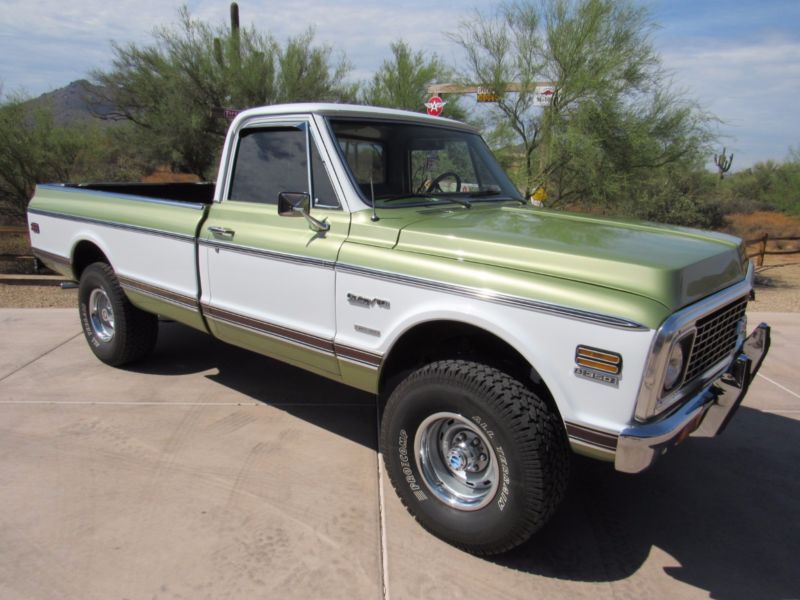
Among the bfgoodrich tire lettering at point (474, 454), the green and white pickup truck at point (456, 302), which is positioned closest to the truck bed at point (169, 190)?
the green and white pickup truck at point (456, 302)

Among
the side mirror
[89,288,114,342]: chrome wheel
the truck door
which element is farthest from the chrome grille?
[89,288,114,342]: chrome wheel

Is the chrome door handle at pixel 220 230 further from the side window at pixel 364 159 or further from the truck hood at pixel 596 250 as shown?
the truck hood at pixel 596 250

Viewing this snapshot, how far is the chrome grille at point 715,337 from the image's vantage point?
253 centimetres

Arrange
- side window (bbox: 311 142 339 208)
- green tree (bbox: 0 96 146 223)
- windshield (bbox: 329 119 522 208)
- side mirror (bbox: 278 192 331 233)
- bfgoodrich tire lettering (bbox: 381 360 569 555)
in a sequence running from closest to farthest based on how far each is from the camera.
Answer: bfgoodrich tire lettering (bbox: 381 360 569 555) → side mirror (bbox: 278 192 331 233) → side window (bbox: 311 142 339 208) → windshield (bbox: 329 119 522 208) → green tree (bbox: 0 96 146 223)

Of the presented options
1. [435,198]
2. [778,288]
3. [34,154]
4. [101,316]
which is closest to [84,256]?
[101,316]

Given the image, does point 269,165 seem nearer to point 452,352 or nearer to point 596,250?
point 452,352

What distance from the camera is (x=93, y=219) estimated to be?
184 inches

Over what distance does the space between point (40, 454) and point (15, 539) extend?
850mm

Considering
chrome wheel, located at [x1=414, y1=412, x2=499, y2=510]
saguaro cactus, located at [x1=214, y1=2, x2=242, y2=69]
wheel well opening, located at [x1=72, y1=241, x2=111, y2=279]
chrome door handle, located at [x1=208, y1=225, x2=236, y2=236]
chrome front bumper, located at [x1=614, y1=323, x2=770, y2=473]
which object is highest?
saguaro cactus, located at [x1=214, y1=2, x2=242, y2=69]

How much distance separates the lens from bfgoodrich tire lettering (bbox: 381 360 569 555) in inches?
97.7

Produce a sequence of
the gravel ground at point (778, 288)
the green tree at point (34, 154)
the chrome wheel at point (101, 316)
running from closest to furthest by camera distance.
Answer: the chrome wheel at point (101, 316), the gravel ground at point (778, 288), the green tree at point (34, 154)

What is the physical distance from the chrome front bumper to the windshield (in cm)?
170

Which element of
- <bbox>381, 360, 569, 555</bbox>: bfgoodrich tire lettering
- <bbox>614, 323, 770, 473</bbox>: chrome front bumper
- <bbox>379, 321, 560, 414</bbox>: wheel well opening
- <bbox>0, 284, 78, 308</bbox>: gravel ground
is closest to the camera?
<bbox>614, 323, 770, 473</bbox>: chrome front bumper

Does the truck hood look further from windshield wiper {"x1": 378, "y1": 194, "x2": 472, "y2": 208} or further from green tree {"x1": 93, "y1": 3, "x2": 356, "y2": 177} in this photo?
green tree {"x1": 93, "y1": 3, "x2": 356, "y2": 177}
